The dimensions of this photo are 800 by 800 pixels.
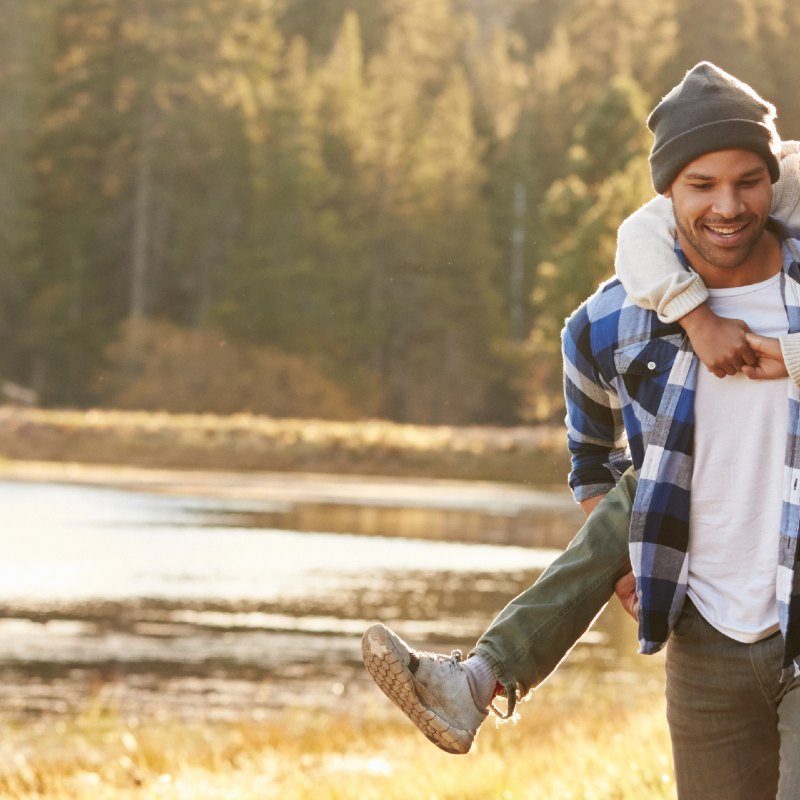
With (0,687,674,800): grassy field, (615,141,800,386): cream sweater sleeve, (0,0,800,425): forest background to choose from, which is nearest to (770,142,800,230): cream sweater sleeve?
(615,141,800,386): cream sweater sleeve

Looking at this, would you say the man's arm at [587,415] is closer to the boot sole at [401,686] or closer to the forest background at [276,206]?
the boot sole at [401,686]

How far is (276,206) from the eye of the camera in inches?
1911

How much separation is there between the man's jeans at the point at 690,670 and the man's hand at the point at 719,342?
1.44 ft

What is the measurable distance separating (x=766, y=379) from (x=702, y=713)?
672 mm

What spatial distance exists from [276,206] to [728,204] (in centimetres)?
4574

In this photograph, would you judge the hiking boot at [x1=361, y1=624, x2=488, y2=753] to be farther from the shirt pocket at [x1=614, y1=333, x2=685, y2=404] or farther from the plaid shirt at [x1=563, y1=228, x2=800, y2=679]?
the shirt pocket at [x1=614, y1=333, x2=685, y2=404]

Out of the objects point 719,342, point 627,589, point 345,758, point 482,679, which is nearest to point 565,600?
point 627,589

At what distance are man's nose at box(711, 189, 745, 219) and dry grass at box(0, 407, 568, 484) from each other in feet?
100

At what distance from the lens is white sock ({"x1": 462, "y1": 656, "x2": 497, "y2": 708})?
3623 millimetres

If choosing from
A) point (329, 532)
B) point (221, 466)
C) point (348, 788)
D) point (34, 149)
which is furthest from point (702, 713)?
point (34, 149)

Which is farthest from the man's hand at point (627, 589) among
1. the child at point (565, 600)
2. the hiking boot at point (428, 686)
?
the hiking boot at point (428, 686)

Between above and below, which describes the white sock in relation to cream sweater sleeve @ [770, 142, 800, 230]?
below

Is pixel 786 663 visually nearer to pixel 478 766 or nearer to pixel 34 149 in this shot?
pixel 478 766

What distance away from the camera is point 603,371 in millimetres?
3537
